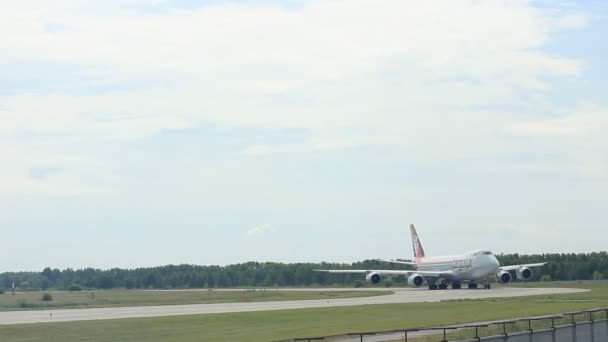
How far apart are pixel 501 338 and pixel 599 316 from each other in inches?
750

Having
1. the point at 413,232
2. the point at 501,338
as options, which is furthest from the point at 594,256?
the point at 501,338

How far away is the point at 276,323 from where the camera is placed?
47.6 metres

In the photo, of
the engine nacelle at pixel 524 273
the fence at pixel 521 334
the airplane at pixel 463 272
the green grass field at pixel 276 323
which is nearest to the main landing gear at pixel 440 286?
the airplane at pixel 463 272

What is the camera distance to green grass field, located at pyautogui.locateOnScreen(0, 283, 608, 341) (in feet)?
132

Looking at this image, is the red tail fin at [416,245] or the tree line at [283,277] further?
the tree line at [283,277]

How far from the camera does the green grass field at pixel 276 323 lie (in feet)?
132

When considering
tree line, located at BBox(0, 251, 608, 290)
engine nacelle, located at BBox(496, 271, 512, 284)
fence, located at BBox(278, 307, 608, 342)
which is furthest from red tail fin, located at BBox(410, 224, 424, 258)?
fence, located at BBox(278, 307, 608, 342)

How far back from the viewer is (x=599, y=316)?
43375 mm

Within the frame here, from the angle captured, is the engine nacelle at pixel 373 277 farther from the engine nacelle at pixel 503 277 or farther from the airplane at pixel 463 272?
the engine nacelle at pixel 503 277

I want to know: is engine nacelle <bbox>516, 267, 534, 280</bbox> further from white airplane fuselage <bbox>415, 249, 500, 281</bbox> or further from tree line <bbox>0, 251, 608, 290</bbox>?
tree line <bbox>0, 251, 608, 290</bbox>

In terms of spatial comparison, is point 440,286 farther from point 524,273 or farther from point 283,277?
point 283,277

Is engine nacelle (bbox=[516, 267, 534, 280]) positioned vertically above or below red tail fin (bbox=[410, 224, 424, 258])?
below

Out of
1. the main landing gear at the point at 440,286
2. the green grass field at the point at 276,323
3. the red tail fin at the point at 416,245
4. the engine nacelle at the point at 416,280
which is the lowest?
the green grass field at the point at 276,323

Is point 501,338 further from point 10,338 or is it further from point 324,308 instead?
point 324,308
